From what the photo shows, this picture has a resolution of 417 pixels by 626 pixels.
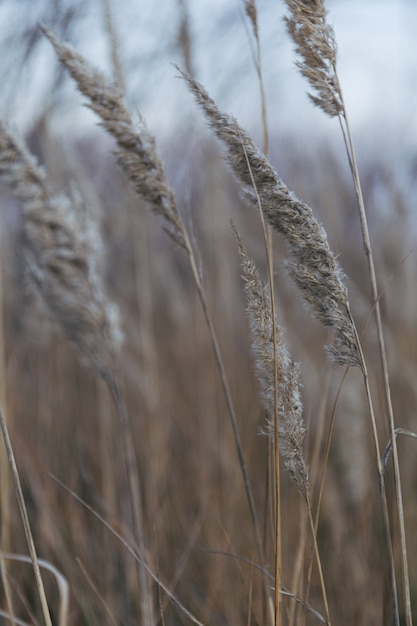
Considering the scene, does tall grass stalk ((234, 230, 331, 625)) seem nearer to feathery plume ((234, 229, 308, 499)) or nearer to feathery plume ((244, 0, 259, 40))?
feathery plume ((234, 229, 308, 499))

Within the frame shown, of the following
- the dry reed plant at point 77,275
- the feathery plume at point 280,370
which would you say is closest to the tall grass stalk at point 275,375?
the feathery plume at point 280,370

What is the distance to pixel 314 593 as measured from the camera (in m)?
1.36

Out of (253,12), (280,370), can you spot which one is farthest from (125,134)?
(280,370)

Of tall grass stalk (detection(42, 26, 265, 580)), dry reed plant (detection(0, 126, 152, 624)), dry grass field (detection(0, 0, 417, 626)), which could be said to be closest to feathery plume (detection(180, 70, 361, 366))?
dry grass field (detection(0, 0, 417, 626))

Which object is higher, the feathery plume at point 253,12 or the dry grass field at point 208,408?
the feathery plume at point 253,12

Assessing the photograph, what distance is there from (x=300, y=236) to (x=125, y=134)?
286mm

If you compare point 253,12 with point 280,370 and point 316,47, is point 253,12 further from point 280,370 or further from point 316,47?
point 280,370

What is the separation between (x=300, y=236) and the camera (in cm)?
60

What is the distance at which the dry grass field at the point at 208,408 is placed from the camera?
0.63 m

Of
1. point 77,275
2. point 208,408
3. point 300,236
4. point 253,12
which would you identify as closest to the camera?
point 300,236

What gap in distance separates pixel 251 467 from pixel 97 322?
2.63 feet

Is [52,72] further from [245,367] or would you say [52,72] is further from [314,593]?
[314,593]

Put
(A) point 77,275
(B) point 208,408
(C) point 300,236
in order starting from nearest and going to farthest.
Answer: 1. (C) point 300,236
2. (A) point 77,275
3. (B) point 208,408

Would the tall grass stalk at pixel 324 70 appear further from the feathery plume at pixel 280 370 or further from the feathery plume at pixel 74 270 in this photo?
the feathery plume at pixel 74 270
